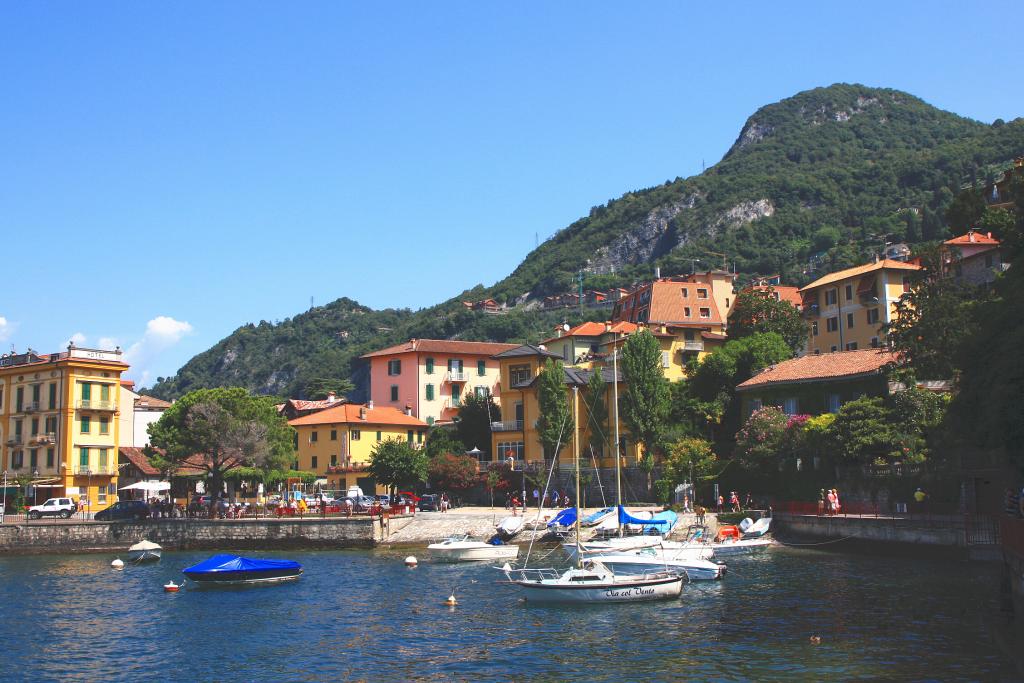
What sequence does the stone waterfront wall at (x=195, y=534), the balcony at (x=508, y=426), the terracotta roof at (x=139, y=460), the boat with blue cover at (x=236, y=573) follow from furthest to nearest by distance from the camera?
the terracotta roof at (x=139, y=460)
the balcony at (x=508, y=426)
the stone waterfront wall at (x=195, y=534)
the boat with blue cover at (x=236, y=573)

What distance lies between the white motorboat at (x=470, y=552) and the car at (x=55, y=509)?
103 feet

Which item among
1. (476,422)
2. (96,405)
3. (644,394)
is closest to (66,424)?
(96,405)

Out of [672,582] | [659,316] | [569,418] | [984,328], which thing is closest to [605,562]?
[672,582]

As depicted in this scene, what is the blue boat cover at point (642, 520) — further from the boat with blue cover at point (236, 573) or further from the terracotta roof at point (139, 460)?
the terracotta roof at point (139, 460)

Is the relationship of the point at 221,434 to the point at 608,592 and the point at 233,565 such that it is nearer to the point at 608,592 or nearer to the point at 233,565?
the point at 233,565

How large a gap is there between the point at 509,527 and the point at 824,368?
77.1 feet

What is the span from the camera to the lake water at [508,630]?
26.2 m

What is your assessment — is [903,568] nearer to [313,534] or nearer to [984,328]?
[984,328]

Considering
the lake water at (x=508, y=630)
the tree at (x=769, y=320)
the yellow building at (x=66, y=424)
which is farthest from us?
the tree at (x=769, y=320)

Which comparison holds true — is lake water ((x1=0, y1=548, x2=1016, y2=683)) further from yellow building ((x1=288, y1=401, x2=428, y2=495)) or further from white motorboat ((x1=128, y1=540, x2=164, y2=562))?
yellow building ((x1=288, y1=401, x2=428, y2=495))

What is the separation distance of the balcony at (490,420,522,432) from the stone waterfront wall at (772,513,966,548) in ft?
85.1

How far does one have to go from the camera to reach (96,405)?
75188mm

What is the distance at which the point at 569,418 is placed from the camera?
7006 cm

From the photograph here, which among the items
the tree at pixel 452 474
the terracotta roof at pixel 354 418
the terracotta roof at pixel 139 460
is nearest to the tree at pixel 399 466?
the tree at pixel 452 474
